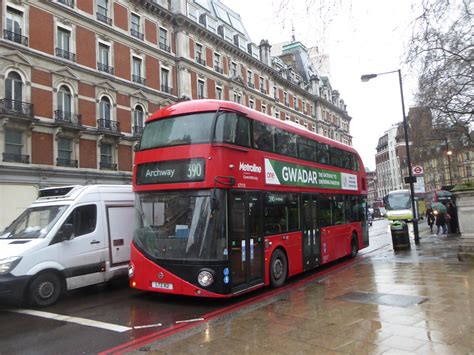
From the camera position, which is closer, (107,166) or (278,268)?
(278,268)

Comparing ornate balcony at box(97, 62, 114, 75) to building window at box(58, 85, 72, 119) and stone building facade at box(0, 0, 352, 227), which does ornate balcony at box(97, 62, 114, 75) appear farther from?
building window at box(58, 85, 72, 119)

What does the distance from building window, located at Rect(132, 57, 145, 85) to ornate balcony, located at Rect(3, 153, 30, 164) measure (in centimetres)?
1112

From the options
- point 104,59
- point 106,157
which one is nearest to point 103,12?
point 104,59

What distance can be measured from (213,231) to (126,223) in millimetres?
4001

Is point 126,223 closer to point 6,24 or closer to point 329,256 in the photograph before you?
point 329,256

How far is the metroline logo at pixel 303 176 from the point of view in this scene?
9789 mm

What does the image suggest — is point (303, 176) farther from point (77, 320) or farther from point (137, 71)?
point (137, 71)

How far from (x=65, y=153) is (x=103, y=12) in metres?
11.4

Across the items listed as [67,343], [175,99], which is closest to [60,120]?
[175,99]

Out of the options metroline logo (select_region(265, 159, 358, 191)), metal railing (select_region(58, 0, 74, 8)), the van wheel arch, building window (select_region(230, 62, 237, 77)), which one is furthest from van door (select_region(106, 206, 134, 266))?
building window (select_region(230, 62, 237, 77))

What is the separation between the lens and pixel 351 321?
6.43m

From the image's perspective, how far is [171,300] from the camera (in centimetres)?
868

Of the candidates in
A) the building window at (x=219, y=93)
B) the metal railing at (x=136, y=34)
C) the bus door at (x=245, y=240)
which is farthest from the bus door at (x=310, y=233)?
the building window at (x=219, y=93)

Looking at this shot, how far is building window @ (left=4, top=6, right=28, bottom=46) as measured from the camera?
23.9 meters
